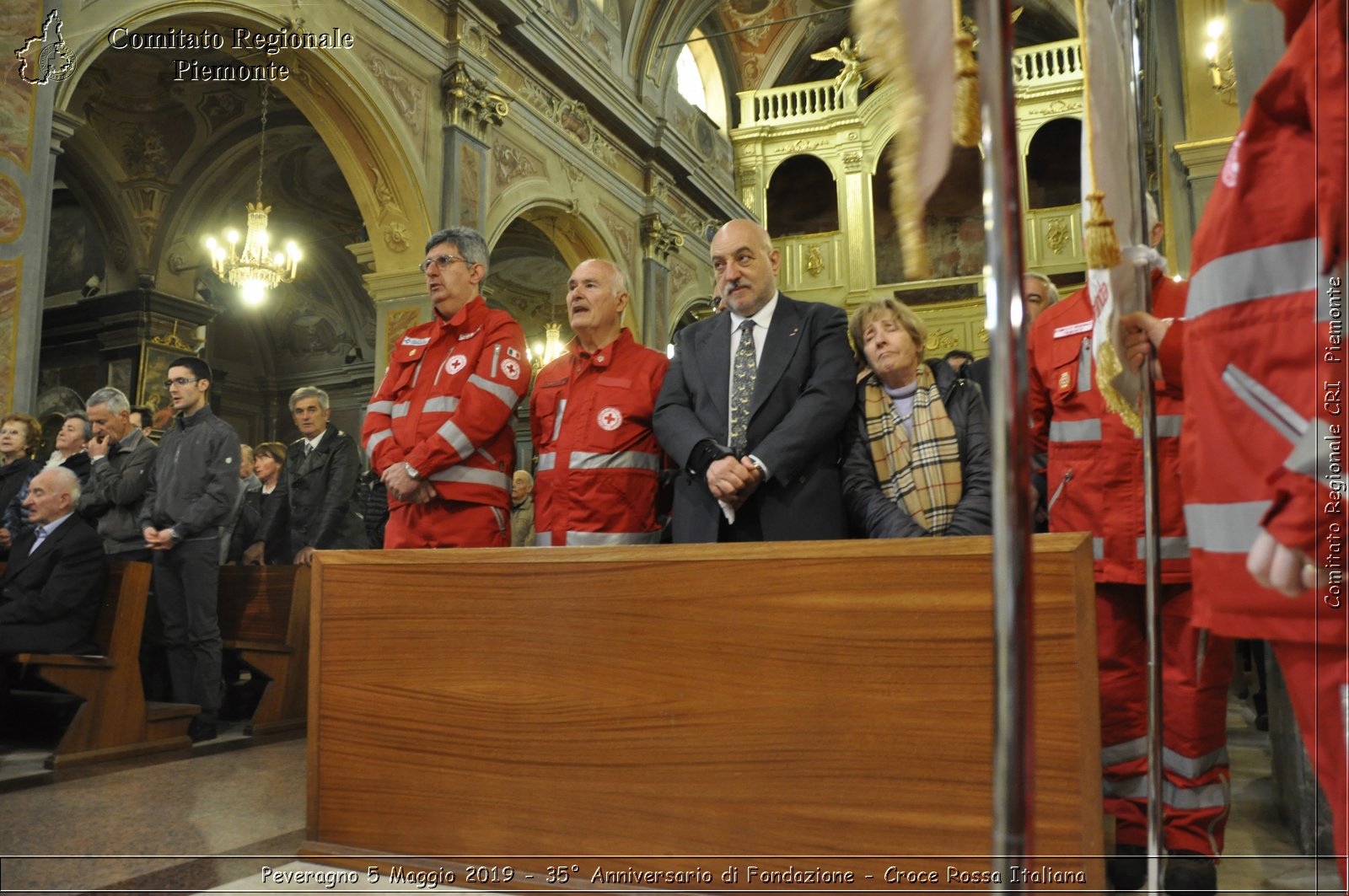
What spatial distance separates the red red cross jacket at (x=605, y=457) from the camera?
298 centimetres

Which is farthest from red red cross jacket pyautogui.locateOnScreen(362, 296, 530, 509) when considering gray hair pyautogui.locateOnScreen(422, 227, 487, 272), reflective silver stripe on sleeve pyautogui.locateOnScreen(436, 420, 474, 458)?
gray hair pyautogui.locateOnScreen(422, 227, 487, 272)

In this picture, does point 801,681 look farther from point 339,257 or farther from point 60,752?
point 339,257

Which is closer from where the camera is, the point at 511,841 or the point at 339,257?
the point at 511,841

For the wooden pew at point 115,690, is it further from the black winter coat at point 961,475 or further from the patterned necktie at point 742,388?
the black winter coat at point 961,475

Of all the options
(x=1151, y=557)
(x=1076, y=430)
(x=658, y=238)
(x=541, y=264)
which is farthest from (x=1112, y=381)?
(x=541, y=264)

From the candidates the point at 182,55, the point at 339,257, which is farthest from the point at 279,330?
the point at 182,55

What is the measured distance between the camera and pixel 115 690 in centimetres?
403

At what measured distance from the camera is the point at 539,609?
2152 millimetres

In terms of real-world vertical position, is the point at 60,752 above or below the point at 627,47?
below

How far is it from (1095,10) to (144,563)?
399cm

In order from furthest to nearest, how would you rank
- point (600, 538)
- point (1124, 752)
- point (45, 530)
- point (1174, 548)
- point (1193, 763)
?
point (45, 530)
point (600, 538)
point (1124, 752)
point (1174, 548)
point (1193, 763)

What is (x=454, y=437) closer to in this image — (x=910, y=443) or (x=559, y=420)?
(x=559, y=420)

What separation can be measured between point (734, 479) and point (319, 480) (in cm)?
369

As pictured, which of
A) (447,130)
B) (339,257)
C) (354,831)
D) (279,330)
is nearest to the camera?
(354,831)
